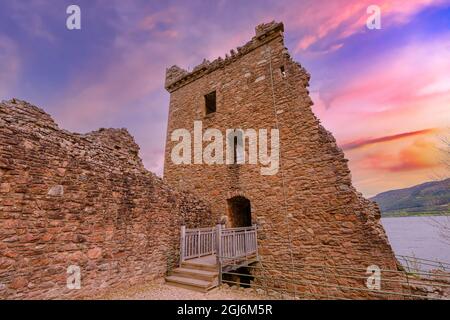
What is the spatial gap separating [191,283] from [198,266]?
69cm

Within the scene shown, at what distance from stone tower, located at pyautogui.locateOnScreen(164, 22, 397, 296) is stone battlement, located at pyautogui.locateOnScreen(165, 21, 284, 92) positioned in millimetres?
48

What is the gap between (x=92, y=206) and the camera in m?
4.98

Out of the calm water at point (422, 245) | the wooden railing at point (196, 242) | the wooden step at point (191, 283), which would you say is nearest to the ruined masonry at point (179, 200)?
the wooden step at point (191, 283)

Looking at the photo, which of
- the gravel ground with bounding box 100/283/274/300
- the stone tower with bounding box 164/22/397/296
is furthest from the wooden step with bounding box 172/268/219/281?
the stone tower with bounding box 164/22/397/296

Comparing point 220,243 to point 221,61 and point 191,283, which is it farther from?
point 221,61

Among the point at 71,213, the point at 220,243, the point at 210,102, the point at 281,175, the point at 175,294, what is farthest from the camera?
the point at 210,102

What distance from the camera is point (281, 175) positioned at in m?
7.74

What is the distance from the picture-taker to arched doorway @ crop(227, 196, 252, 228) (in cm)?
912

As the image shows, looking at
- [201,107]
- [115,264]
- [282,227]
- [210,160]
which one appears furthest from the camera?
[201,107]

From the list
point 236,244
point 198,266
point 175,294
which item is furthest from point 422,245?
point 175,294

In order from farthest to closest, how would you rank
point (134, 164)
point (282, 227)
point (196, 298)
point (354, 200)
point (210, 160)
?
point (210, 160) < point (282, 227) < point (134, 164) < point (354, 200) < point (196, 298)
